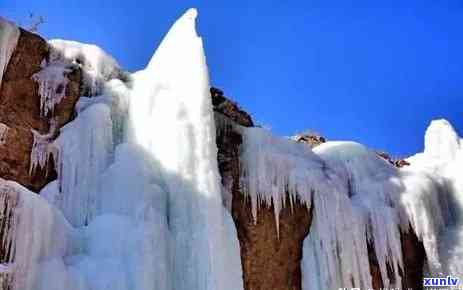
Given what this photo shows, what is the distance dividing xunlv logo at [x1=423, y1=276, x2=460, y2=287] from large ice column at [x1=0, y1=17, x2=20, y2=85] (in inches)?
374

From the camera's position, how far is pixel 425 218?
1428 cm

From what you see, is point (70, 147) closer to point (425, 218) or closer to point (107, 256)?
point (107, 256)

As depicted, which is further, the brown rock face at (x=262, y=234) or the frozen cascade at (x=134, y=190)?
the brown rock face at (x=262, y=234)

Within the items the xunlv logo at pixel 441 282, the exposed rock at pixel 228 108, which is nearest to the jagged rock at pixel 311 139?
the exposed rock at pixel 228 108

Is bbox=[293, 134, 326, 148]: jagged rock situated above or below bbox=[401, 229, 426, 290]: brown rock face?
above

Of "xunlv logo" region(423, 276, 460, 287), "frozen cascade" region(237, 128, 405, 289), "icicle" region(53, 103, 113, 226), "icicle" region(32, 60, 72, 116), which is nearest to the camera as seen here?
"icicle" region(53, 103, 113, 226)

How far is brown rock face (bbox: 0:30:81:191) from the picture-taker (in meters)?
9.64

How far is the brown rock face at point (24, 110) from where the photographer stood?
380 inches

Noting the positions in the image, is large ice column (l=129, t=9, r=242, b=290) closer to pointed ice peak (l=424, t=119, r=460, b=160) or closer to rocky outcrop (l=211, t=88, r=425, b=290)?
rocky outcrop (l=211, t=88, r=425, b=290)

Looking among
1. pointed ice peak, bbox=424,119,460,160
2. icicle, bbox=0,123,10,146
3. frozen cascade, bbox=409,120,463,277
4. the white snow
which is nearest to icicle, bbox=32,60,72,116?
the white snow

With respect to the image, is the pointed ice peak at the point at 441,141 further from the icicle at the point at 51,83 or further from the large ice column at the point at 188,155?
the icicle at the point at 51,83

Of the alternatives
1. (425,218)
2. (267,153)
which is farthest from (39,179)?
(425,218)

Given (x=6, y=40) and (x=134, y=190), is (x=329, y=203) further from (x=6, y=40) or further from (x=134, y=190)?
(x=6, y=40)

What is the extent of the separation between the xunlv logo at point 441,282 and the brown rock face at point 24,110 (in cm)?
827
